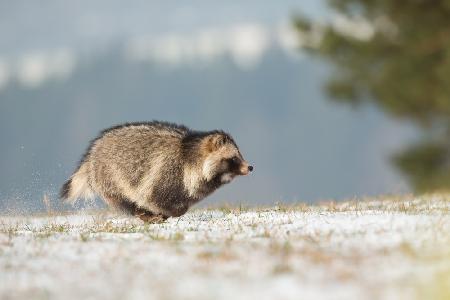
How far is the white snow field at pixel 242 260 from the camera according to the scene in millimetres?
6812

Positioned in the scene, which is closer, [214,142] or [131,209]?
[214,142]

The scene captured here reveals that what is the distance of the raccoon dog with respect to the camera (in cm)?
1356

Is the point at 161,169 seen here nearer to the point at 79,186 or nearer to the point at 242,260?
the point at 79,186

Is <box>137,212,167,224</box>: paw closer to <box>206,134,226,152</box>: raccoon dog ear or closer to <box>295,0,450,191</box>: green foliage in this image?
<box>206,134,226,152</box>: raccoon dog ear

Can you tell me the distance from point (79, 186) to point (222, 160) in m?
2.73

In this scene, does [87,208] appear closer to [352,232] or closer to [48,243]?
[48,243]

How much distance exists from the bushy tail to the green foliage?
20774 mm

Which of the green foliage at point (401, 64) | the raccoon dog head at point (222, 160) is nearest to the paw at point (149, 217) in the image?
the raccoon dog head at point (222, 160)

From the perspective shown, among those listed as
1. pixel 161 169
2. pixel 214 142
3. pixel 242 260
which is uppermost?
pixel 214 142

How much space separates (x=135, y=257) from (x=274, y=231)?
224cm

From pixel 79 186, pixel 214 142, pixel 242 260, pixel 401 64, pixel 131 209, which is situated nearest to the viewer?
pixel 242 260

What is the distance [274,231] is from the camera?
33.1 ft

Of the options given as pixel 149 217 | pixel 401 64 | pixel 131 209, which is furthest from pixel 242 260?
pixel 401 64

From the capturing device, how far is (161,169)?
44.6 feet
